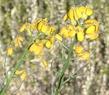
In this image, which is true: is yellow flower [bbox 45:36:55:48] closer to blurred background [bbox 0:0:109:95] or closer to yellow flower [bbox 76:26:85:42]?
yellow flower [bbox 76:26:85:42]

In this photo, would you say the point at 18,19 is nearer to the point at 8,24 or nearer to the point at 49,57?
the point at 8,24

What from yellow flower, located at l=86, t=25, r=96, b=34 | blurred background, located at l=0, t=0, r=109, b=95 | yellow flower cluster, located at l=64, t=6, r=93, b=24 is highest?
yellow flower cluster, located at l=64, t=6, r=93, b=24

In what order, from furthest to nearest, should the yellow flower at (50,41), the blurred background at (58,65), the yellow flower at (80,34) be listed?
the blurred background at (58,65)
the yellow flower at (50,41)
the yellow flower at (80,34)

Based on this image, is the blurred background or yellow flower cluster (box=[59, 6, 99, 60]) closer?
yellow flower cluster (box=[59, 6, 99, 60])

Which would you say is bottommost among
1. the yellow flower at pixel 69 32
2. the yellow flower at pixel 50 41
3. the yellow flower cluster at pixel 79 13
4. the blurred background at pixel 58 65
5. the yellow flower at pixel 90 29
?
the blurred background at pixel 58 65

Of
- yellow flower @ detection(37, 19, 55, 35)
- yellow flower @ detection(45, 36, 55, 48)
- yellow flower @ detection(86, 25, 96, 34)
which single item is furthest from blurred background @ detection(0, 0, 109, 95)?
yellow flower @ detection(86, 25, 96, 34)

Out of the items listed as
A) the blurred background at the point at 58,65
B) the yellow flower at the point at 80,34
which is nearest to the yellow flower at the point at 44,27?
the yellow flower at the point at 80,34

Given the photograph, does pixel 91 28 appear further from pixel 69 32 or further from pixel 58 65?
pixel 58 65

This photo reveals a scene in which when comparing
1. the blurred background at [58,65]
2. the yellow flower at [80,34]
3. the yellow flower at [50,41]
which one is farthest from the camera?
the blurred background at [58,65]

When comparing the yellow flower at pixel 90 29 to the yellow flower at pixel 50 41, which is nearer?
the yellow flower at pixel 90 29

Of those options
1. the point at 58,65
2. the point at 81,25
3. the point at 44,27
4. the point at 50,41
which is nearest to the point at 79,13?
the point at 81,25

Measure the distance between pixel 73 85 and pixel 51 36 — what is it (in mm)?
2486

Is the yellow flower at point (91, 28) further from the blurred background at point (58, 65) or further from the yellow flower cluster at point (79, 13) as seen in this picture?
the blurred background at point (58, 65)

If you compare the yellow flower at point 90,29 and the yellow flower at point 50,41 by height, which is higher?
the yellow flower at point 90,29
